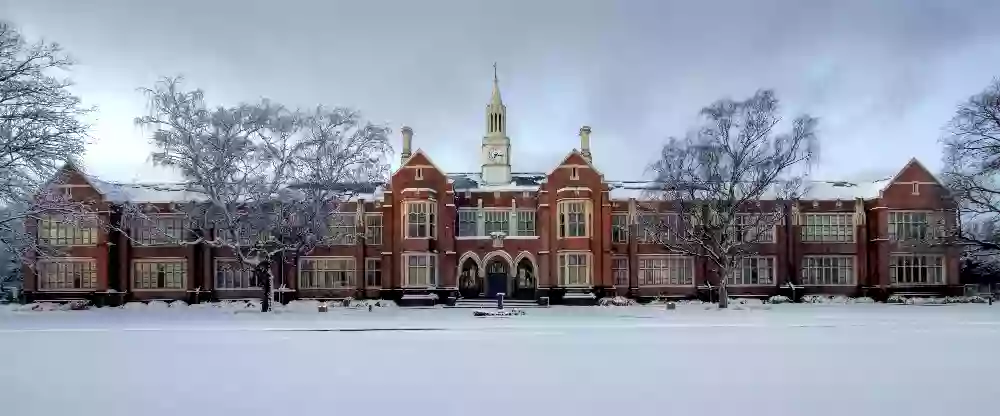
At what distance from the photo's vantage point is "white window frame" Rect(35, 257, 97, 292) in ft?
165

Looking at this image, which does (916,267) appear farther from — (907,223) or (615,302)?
(615,302)

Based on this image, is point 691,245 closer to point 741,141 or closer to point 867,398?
point 741,141

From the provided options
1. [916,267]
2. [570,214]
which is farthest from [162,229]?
[916,267]

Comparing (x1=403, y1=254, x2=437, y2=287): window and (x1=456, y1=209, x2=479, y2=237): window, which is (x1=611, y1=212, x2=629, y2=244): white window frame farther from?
(x1=403, y1=254, x2=437, y2=287): window

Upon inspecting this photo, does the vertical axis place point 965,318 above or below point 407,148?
below

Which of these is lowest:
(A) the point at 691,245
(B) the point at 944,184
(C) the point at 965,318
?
(C) the point at 965,318

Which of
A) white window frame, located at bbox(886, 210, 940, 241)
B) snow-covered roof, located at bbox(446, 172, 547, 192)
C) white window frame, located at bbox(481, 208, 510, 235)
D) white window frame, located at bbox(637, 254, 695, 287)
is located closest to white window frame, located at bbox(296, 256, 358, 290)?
snow-covered roof, located at bbox(446, 172, 547, 192)

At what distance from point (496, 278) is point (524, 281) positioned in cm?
178

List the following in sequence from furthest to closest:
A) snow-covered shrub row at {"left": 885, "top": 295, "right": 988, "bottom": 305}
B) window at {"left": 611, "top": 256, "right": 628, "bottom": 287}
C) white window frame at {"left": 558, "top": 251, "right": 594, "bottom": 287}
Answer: window at {"left": 611, "top": 256, "right": 628, "bottom": 287} < white window frame at {"left": 558, "top": 251, "right": 594, "bottom": 287} < snow-covered shrub row at {"left": 885, "top": 295, "right": 988, "bottom": 305}

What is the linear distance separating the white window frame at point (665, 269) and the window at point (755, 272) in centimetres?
282

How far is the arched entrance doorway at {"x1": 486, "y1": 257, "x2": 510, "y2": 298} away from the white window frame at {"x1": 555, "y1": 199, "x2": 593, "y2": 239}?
14.5 ft

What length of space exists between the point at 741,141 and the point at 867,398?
30.7m

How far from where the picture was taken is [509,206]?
2020 inches

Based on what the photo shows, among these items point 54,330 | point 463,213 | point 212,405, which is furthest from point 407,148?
point 212,405
